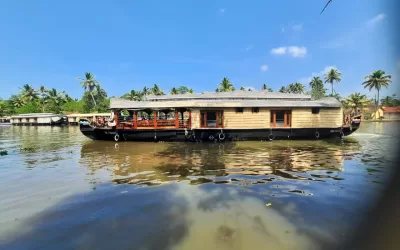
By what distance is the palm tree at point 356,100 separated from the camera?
53.1 metres

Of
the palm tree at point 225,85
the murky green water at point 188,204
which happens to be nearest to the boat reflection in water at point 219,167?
the murky green water at point 188,204

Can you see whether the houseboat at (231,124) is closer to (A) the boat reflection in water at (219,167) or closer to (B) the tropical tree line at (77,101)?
(A) the boat reflection in water at (219,167)

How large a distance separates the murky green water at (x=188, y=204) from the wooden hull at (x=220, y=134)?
7.75 metres

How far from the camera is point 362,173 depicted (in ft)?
24.7

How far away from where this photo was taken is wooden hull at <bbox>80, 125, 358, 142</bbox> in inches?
670

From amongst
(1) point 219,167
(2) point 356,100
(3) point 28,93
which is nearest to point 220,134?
(1) point 219,167

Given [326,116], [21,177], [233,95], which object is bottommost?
[21,177]

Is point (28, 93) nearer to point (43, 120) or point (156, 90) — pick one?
point (43, 120)

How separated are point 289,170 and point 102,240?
6.64m

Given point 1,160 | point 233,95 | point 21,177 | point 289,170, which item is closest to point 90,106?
point 233,95

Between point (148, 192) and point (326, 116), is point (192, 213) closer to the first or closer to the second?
point (148, 192)

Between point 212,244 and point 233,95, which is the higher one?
point 233,95

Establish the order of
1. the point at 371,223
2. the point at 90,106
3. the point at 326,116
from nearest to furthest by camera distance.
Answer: the point at 371,223
the point at 326,116
the point at 90,106

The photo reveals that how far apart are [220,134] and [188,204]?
1197 centimetres
